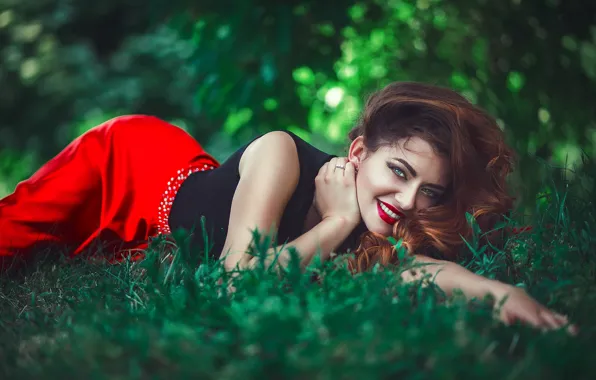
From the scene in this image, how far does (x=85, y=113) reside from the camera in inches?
296

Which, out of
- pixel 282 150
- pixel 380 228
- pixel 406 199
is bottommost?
pixel 380 228

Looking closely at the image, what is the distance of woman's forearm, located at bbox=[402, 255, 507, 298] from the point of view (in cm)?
169

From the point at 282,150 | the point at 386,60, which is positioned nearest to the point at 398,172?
the point at 282,150

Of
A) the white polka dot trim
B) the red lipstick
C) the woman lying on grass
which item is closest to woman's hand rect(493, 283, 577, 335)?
the woman lying on grass

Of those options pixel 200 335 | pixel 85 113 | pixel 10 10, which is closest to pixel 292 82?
pixel 200 335

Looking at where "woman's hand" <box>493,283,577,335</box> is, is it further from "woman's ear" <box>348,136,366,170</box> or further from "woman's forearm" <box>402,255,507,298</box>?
"woman's ear" <box>348,136,366,170</box>

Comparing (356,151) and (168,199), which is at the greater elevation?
(356,151)

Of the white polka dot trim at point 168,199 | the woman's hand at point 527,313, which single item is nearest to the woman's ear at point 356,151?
the white polka dot trim at point 168,199

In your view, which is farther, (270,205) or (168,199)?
(168,199)

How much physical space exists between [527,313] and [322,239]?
33.7 inches

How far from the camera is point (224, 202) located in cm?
256

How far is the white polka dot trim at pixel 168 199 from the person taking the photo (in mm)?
2865

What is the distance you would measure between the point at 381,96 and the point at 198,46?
2253 mm

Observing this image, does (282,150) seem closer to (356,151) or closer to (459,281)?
(356,151)
